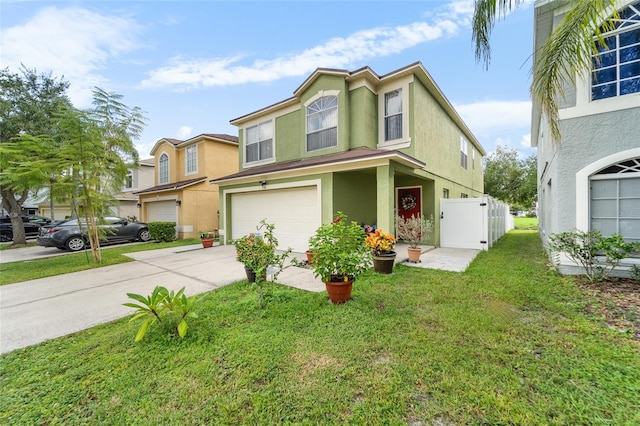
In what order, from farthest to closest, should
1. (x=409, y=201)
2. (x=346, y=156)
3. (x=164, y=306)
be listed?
(x=409, y=201) → (x=346, y=156) → (x=164, y=306)

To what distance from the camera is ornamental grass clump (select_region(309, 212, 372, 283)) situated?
429cm

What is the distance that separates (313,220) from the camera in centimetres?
905

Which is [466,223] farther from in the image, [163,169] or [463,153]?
[163,169]

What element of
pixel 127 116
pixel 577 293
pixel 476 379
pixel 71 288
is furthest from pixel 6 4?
pixel 577 293

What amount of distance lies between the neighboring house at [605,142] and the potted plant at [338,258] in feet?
16.0

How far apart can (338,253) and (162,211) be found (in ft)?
50.3

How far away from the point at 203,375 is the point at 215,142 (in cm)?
1486

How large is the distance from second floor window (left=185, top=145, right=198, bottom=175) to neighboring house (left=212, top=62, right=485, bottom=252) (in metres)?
4.68

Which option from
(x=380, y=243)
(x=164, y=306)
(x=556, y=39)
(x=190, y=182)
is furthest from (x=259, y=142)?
(x=556, y=39)

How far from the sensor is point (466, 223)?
32.1 feet

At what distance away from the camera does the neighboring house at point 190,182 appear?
46.9 feet

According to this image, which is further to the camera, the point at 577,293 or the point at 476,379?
the point at 577,293

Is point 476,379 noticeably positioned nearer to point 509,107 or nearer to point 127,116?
point 127,116

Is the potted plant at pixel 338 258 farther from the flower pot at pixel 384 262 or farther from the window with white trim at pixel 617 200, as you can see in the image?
the window with white trim at pixel 617 200
